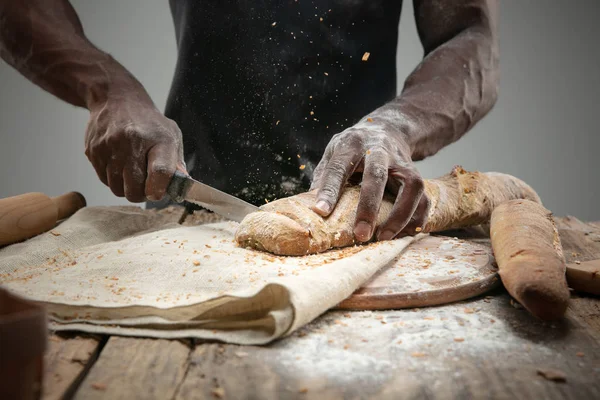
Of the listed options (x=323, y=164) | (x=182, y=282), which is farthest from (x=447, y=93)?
(x=182, y=282)

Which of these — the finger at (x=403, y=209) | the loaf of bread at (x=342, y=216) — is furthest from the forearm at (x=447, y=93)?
the finger at (x=403, y=209)

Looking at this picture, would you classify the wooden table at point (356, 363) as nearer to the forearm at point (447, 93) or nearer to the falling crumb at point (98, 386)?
the falling crumb at point (98, 386)

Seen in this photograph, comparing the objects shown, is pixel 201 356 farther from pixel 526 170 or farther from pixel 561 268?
pixel 526 170

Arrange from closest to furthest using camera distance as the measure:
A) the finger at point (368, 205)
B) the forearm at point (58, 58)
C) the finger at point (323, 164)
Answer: the finger at point (368, 205) < the finger at point (323, 164) < the forearm at point (58, 58)

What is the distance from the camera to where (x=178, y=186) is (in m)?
1.81

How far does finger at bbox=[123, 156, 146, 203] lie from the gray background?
3.77 m

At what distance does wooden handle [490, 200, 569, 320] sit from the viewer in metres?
1.08

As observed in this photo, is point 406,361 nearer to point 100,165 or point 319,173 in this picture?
point 319,173

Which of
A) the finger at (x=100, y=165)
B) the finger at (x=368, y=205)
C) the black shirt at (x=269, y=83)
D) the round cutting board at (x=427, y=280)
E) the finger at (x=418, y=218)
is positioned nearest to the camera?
the round cutting board at (x=427, y=280)

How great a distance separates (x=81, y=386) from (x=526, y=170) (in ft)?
18.6

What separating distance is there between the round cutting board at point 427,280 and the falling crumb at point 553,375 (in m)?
0.36

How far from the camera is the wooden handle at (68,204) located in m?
2.25

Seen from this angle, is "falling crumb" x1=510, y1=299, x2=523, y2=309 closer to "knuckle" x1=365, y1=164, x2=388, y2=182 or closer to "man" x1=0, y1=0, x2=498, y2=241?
"knuckle" x1=365, y1=164, x2=388, y2=182

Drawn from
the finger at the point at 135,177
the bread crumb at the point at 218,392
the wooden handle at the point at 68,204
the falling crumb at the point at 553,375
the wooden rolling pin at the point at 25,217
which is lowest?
the wooden handle at the point at 68,204
